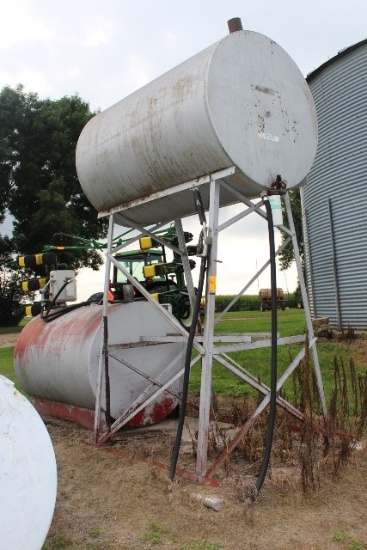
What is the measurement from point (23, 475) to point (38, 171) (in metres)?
27.1

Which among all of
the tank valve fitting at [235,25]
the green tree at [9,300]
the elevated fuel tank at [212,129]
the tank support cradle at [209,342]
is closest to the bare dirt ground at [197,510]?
the tank support cradle at [209,342]

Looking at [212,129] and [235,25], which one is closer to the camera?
[212,129]

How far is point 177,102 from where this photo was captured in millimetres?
6016

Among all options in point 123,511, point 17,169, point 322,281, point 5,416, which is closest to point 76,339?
point 123,511

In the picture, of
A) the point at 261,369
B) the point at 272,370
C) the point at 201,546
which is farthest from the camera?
the point at 261,369

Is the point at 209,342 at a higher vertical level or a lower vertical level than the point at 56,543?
higher

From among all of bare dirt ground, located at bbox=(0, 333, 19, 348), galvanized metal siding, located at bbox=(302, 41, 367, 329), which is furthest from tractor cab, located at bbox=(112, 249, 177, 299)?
bare dirt ground, located at bbox=(0, 333, 19, 348)

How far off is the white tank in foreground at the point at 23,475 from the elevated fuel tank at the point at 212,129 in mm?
3206

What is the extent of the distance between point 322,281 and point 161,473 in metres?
11.4

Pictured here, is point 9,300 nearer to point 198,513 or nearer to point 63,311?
point 63,311

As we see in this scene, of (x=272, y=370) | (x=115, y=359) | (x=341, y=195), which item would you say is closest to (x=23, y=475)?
(x=272, y=370)

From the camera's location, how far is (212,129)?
5.65 meters

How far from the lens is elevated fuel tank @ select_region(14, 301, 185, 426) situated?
7.50m

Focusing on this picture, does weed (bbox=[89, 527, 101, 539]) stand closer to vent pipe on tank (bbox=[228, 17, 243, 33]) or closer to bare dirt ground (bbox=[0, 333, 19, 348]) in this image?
vent pipe on tank (bbox=[228, 17, 243, 33])
